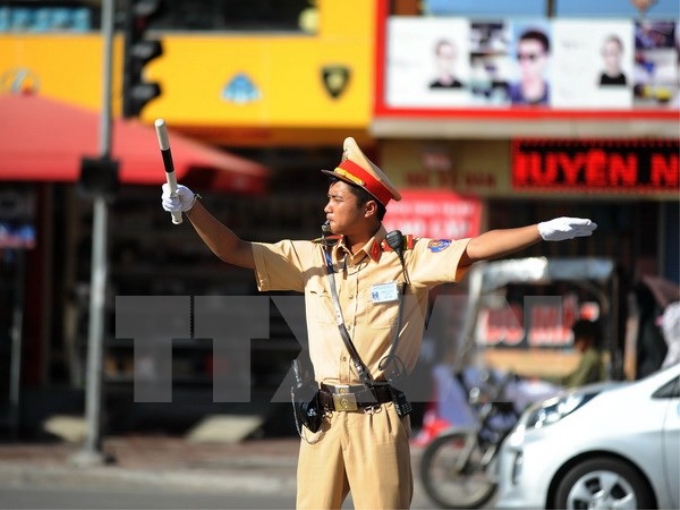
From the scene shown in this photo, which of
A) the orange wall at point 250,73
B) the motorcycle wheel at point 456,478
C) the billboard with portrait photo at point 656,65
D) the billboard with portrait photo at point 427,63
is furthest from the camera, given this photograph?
the orange wall at point 250,73

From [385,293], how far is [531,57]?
41.4 ft

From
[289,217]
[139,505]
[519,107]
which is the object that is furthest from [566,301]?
[139,505]

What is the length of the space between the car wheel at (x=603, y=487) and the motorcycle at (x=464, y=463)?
6.87 ft

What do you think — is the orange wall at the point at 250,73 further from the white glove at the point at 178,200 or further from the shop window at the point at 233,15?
the white glove at the point at 178,200

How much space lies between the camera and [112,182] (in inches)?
522

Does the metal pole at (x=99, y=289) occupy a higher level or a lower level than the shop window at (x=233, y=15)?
lower

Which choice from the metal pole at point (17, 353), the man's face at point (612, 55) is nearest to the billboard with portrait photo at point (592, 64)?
the man's face at point (612, 55)

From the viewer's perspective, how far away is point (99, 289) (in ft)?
44.5

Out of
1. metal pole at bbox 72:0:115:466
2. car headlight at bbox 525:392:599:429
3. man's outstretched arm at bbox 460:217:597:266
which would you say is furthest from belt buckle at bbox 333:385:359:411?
metal pole at bbox 72:0:115:466

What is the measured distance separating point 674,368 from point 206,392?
33.2 ft

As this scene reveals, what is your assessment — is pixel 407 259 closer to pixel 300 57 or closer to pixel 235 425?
pixel 235 425

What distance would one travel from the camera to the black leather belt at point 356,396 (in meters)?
5.63

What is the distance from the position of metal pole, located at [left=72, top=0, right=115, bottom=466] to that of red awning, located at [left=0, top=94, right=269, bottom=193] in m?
0.59

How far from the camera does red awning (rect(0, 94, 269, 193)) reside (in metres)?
14.4
